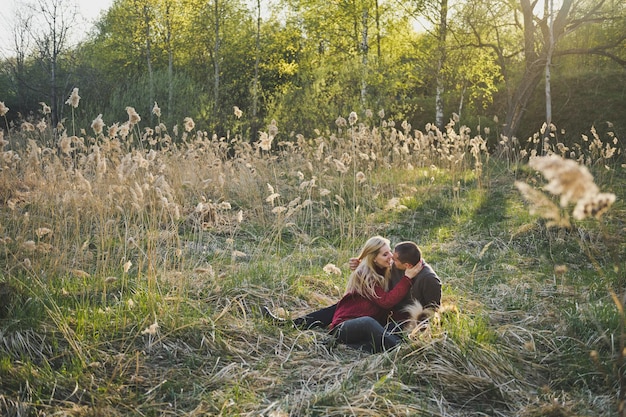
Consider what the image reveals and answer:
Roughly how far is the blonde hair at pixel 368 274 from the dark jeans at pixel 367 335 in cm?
33

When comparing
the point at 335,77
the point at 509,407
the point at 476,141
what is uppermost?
the point at 335,77

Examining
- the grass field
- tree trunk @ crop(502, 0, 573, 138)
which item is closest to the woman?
the grass field

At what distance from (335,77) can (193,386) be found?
40.1 feet

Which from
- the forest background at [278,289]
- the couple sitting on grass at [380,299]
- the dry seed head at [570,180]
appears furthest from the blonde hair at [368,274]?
the dry seed head at [570,180]

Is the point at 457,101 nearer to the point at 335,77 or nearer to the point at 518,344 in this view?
the point at 335,77

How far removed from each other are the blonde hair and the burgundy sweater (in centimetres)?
5

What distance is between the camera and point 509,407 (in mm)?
3072

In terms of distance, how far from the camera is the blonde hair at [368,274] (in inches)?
165

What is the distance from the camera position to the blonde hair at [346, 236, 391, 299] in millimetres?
4203

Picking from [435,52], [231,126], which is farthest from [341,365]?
[231,126]

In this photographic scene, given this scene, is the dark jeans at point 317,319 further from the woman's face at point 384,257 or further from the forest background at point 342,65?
the forest background at point 342,65

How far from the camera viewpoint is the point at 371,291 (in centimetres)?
418

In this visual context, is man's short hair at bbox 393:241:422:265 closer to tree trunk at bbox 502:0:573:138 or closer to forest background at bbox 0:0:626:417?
forest background at bbox 0:0:626:417

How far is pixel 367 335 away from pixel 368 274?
0.48m
